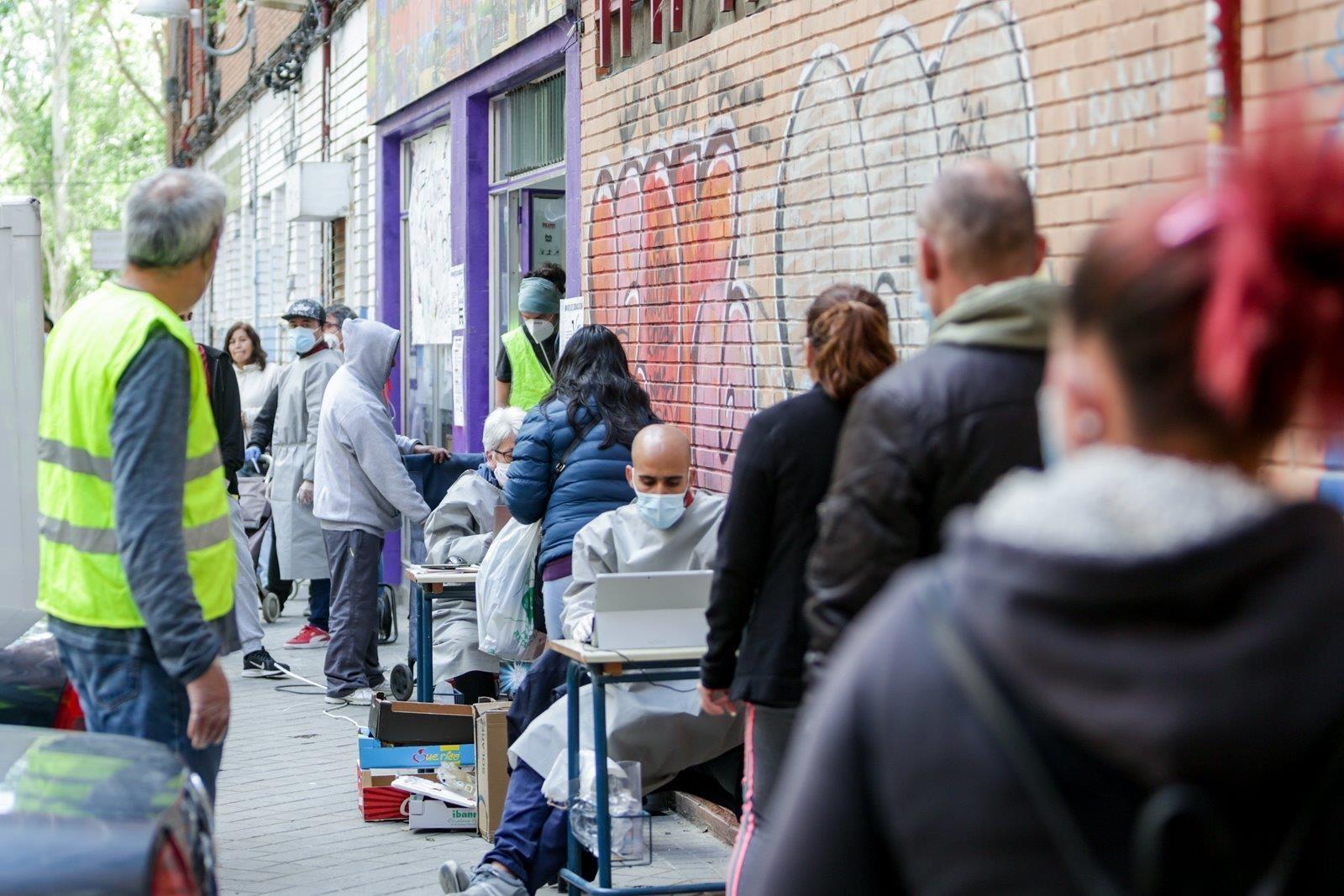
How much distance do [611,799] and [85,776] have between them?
2545 millimetres

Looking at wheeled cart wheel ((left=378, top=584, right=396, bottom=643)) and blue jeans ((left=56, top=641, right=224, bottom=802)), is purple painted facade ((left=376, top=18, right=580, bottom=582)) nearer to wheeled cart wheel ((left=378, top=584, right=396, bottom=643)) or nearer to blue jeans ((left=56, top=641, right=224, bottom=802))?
wheeled cart wheel ((left=378, top=584, right=396, bottom=643))

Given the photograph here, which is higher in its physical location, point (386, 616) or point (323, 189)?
point (323, 189)

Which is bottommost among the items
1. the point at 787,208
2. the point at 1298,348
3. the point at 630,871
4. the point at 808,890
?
the point at 630,871

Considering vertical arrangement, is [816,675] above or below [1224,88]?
below

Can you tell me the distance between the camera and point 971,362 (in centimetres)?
298

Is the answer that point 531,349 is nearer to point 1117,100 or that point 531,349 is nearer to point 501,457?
point 501,457

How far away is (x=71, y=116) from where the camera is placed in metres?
46.1

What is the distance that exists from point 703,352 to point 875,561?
188 inches

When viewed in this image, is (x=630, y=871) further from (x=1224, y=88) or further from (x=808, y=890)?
(x=808, y=890)

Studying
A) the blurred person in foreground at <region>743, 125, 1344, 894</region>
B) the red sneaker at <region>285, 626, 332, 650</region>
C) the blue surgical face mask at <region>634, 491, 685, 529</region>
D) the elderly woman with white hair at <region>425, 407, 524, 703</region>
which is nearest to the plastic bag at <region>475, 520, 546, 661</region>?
the elderly woman with white hair at <region>425, 407, 524, 703</region>

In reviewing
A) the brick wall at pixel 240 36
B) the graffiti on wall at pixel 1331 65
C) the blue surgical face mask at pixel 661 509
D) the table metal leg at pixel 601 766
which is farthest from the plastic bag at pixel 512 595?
the brick wall at pixel 240 36

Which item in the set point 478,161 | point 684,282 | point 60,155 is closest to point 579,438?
point 684,282

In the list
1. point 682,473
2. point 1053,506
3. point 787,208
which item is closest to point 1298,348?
point 1053,506

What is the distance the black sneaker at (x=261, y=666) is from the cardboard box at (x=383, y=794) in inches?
126
